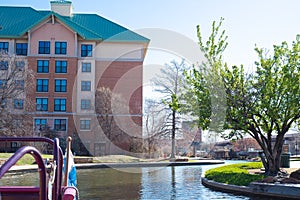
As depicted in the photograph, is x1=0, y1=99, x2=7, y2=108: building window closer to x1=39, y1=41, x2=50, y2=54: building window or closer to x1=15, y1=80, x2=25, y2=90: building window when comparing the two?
x1=15, y1=80, x2=25, y2=90: building window

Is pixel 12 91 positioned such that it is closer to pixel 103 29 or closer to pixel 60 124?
pixel 60 124

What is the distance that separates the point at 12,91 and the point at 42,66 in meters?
13.8

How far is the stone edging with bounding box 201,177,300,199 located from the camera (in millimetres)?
12070

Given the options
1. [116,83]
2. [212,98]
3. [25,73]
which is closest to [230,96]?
[212,98]

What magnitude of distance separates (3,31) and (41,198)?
5133 centimetres

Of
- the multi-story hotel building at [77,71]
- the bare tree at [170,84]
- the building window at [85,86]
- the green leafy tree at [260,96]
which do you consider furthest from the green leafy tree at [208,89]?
the building window at [85,86]

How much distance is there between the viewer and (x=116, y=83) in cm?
5203

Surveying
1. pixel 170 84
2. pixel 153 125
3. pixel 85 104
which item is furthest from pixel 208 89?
pixel 85 104

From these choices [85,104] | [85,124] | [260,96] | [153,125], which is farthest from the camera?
[85,104]

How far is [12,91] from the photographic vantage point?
36.9 m

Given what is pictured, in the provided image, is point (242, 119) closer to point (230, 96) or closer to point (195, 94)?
point (230, 96)

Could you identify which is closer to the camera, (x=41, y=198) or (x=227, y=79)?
(x=41, y=198)

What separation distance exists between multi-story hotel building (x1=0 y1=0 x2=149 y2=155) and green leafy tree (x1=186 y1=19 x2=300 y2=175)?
3128cm

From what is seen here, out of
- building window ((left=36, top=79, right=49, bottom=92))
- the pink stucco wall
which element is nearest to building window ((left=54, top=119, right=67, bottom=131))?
building window ((left=36, top=79, right=49, bottom=92))
